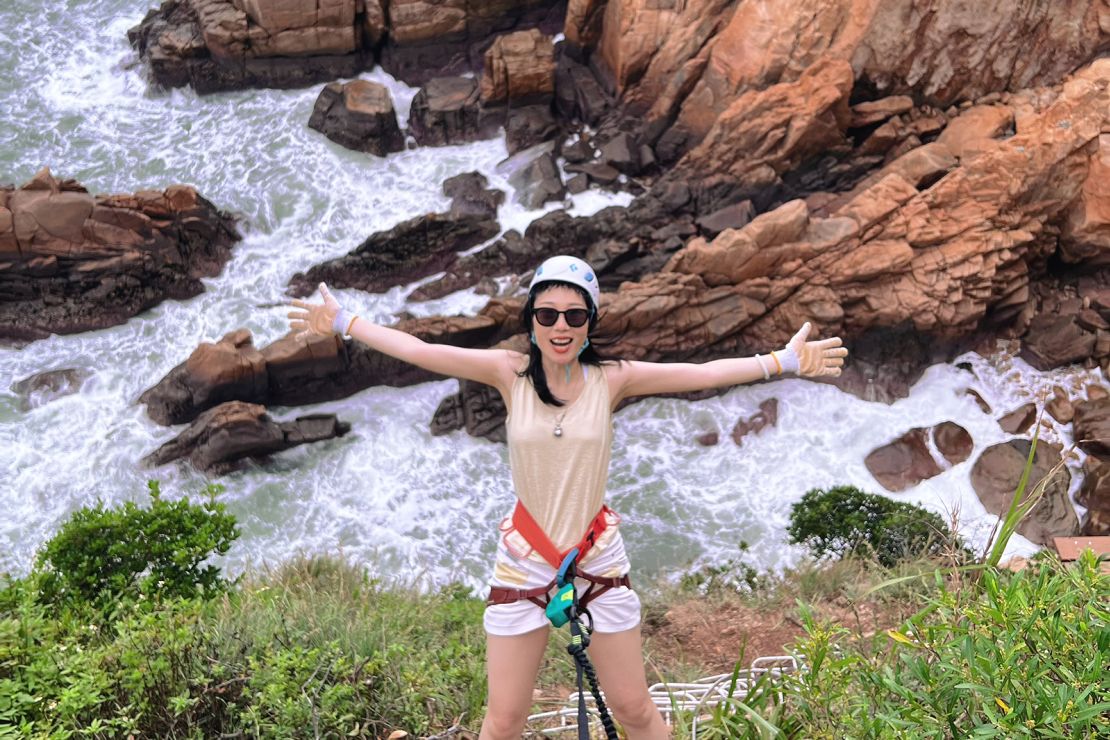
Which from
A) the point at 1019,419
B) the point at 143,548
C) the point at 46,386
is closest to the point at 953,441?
the point at 1019,419

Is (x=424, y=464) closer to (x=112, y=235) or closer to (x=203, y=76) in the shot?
(x=112, y=235)

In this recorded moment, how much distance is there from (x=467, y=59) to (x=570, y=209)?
5.17m

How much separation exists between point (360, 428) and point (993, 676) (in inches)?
507

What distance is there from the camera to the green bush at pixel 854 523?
962 cm

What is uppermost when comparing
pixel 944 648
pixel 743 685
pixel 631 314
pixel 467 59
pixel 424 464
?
pixel 944 648

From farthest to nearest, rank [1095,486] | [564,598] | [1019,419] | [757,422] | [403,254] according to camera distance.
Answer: [403,254] < [757,422] < [1019,419] < [1095,486] < [564,598]

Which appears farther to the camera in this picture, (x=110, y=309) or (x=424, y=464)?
(x=110, y=309)

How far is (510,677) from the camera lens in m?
3.40

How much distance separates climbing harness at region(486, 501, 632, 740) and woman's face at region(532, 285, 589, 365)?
0.64m

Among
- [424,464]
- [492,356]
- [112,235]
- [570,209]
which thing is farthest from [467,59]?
[492,356]

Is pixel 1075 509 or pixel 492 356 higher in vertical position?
pixel 492 356

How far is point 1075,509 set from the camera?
511 inches

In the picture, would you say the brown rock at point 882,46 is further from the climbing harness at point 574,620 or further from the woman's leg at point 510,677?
the woman's leg at point 510,677

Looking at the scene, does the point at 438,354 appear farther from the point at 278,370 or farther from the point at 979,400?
the point at 979,400
